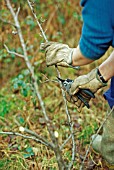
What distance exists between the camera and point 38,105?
331 centimetres

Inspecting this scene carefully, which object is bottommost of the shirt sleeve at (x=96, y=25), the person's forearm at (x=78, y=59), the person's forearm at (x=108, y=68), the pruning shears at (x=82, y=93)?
the pruning shears at (x=82, y=93)

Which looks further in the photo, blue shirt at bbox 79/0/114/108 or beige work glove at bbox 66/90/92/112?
beige work glove at bbox 66/90/92/112

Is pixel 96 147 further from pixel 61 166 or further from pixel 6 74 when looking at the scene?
pixel 6 74

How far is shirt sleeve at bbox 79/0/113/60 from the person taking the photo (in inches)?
62.4

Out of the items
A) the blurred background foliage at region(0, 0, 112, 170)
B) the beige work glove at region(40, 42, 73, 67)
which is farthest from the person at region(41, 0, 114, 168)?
the blurred background foliage at region(0, 0, 112, 170)

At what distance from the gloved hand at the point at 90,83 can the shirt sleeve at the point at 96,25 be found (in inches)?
10.7

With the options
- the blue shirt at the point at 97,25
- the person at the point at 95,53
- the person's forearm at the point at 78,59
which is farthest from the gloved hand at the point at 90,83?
the blue shirt at the point at 97,25

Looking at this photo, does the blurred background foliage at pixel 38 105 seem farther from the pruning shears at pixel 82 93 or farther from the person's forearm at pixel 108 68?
the person's forearm at pixel 108 68

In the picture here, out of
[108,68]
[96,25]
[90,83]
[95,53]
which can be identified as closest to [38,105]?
[90,83]

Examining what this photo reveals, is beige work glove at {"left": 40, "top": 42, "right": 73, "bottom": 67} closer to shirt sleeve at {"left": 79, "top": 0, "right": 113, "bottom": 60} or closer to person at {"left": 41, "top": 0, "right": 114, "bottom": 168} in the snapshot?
person at {"left": 41, "top": 0, "right": 114, "bottom": 168}

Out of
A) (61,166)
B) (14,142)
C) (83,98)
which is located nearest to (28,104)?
(14,142)

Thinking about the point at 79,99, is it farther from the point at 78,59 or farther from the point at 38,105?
the point at 38,105

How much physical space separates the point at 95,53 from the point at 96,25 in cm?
15

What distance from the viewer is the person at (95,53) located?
1593 millimetres
